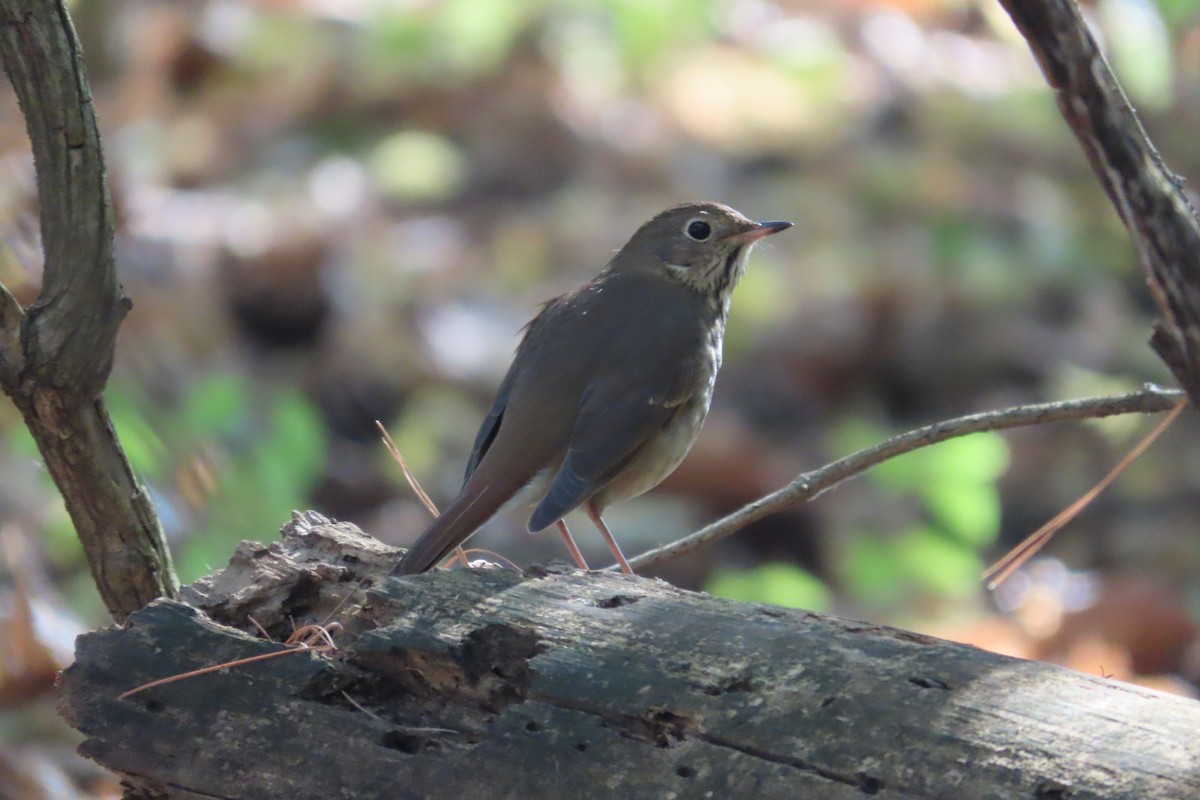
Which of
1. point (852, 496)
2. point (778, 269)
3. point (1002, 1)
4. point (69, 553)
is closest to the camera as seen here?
point (1002, 1)

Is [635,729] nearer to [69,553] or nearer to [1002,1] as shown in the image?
[1002,1]

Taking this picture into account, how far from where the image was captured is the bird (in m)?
3.56

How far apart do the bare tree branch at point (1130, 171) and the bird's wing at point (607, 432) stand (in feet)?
6.47

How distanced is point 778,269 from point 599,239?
973mm

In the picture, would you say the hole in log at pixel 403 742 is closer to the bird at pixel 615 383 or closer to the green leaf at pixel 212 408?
the bird at pixel 615 383

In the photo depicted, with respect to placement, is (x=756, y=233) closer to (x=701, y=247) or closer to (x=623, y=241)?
(x=701, y=247)

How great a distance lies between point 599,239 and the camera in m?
7.73

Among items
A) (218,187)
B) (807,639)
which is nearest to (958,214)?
(218,187)

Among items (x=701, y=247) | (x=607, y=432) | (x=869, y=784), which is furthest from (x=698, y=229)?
(x=869, y=784)

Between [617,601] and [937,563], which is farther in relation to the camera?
[937,563]

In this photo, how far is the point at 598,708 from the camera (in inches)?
91.5

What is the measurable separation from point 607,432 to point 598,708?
1.41 m

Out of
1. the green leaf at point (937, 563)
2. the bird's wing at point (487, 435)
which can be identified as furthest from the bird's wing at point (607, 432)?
the green leaf at point (937, 563)

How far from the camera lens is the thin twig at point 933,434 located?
269cm
